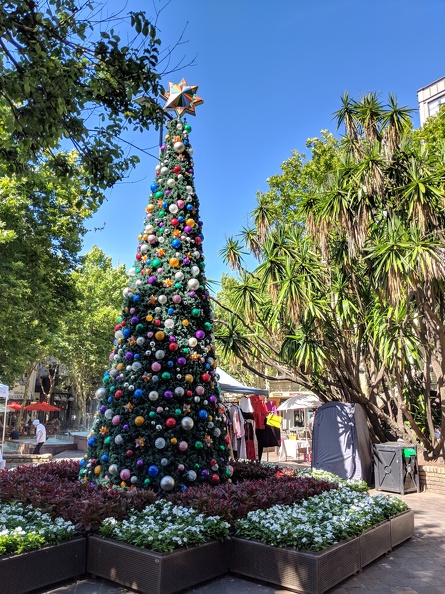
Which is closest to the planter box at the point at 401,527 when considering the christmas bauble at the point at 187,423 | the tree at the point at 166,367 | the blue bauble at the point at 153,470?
Answer: the tree at the point at 166,367

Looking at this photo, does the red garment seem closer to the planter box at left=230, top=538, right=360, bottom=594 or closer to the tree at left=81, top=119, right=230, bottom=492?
the tree at left=81, top=119, right=230, bottom=492

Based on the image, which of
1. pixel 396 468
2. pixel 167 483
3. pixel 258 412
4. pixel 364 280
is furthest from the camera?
pixel 258 412

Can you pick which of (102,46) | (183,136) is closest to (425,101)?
(183,136)

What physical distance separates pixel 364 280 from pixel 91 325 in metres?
21.3

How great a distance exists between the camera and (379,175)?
31.5 ft

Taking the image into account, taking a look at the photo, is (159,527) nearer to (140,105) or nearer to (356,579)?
(356,579)

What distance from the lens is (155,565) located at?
3857 millimetres

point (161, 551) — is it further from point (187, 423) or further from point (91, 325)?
point (91, 325)

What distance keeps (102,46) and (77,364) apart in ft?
94.0

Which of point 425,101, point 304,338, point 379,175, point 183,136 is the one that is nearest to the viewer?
point 183,136

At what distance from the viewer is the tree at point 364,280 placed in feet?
30.1

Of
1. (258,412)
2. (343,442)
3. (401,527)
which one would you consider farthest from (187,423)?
(258,412)

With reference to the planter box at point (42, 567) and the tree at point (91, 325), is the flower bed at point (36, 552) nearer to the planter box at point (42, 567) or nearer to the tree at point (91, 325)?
the planter box at point (42, 567)

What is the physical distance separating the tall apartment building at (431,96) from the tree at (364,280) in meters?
29.2
